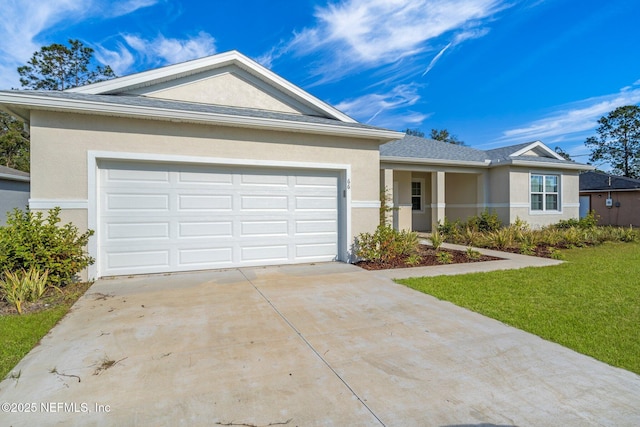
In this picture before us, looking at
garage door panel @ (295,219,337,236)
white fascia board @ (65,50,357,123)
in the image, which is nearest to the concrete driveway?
garage door panel @ (295,219,337,236)

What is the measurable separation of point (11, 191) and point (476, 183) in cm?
2082

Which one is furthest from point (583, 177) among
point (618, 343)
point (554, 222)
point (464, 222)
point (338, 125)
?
point (618, 343)

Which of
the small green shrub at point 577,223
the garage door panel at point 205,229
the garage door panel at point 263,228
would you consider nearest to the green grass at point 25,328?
the garage door panel at point 205,229

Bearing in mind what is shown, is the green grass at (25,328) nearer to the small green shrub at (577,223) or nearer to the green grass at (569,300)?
the green grass at (569,300)

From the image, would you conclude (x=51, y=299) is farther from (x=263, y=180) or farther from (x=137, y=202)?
(x=263, y=180)

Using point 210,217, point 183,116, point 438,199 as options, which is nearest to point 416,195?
point 438,199

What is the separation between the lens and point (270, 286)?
6.00 m

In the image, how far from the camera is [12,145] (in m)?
25.6

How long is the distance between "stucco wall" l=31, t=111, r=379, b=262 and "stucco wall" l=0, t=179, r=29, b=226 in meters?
9.32

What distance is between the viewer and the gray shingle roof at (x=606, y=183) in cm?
2059

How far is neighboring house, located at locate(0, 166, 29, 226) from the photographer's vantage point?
42.8 ft

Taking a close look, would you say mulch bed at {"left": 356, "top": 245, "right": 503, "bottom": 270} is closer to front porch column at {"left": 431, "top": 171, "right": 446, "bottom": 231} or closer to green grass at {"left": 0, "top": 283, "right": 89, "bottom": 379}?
front porch column at {"left": 431, "top": 171, "right": 446, "bottom": 231}

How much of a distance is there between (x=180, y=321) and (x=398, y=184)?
1239 cm

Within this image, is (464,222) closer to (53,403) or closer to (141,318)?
(141,318)
